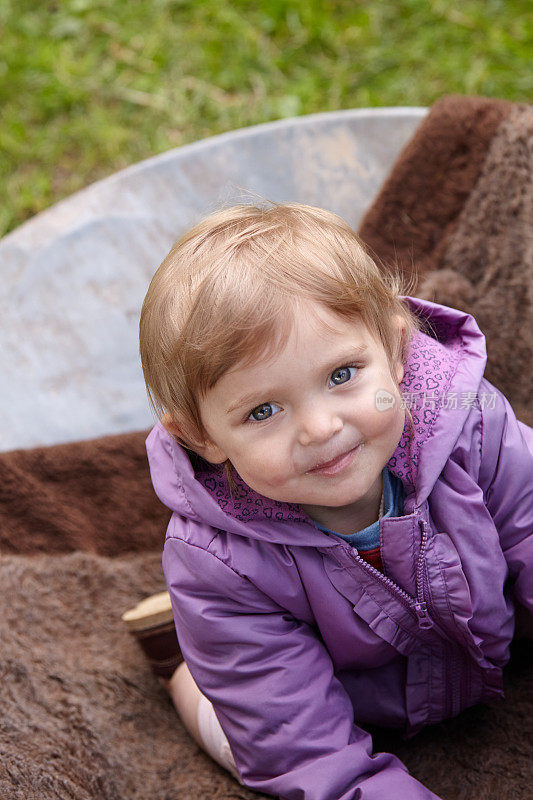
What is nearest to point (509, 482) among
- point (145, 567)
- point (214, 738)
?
point (214, 738)

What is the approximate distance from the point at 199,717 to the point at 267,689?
254 millimetres

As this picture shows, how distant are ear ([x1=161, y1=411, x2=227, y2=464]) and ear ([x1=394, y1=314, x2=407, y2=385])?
24 centimetres

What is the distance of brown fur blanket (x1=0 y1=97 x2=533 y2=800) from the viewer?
1.19 m

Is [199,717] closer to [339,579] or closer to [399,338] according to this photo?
[339,579]

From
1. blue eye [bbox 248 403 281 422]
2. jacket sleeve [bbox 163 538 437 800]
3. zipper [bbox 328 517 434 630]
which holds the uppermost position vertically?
blue eye [bbox 248 403 281 422]

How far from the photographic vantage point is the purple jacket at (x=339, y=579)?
1098 mm

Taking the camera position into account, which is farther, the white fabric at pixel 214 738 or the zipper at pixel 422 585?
the white fabric at pixel 214 738

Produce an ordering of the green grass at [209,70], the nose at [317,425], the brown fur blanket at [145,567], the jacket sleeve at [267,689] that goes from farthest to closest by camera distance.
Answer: the green grass at [209,70] < the brown fur blanket at [145,567] < the jacket sleeve at [267,689] < the nose at [317,425]

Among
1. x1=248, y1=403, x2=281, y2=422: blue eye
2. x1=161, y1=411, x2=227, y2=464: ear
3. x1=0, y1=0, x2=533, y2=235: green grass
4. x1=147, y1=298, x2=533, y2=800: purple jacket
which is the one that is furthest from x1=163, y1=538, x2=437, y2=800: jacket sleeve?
x1=0, y1=0, x2=533, y2=235: green grass

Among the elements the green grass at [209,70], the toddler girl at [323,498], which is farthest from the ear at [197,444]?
the green grass at [209,70]

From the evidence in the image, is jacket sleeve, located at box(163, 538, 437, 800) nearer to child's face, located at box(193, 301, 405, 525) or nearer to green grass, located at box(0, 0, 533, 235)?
child's face, located at box(193, 301, 405, 525)

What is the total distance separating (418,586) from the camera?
44.4 inches

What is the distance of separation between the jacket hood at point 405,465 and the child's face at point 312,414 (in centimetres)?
9

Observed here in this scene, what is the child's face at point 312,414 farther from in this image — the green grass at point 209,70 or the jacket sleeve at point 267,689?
the green grass at point 209,70
